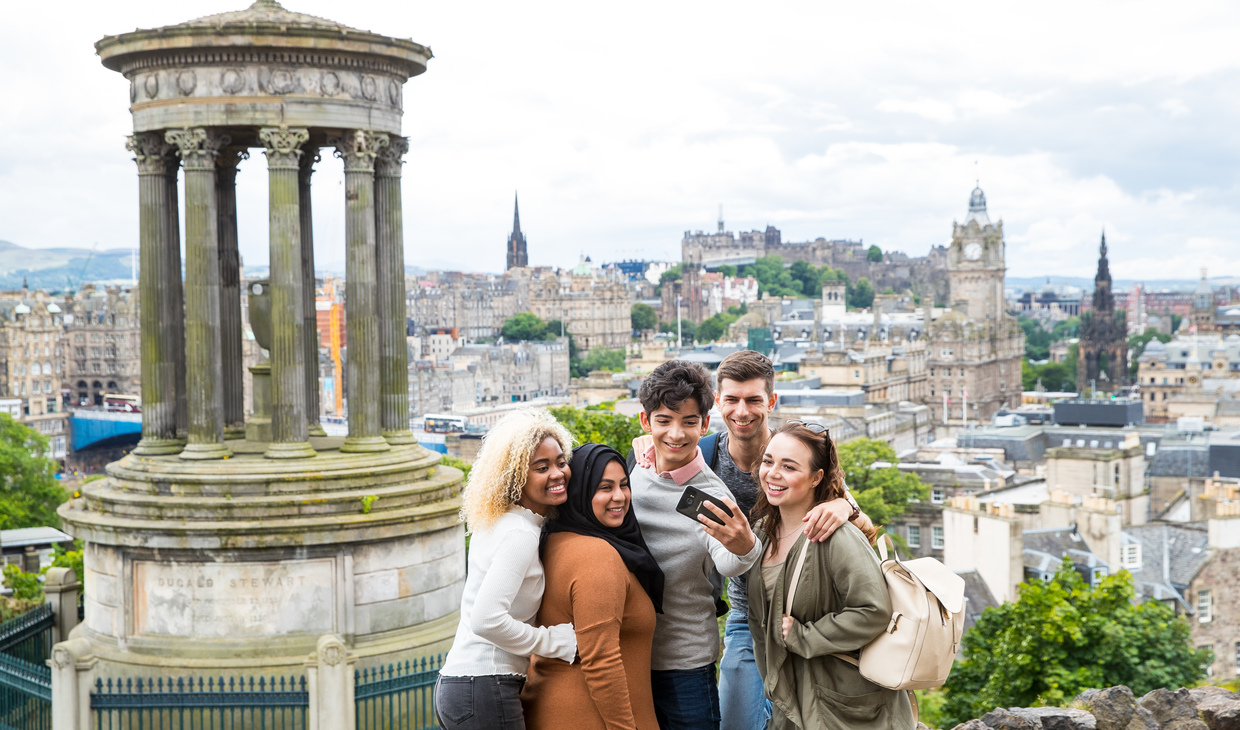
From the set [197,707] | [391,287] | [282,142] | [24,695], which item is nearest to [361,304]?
[391,287]

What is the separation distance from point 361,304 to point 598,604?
32.6 ft

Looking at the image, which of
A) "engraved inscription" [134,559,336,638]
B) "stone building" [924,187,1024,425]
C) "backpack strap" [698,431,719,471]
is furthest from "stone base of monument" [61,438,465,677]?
"stone building" [924,187,1024,425]

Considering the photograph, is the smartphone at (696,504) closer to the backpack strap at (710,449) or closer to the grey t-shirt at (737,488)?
the grey t-shirt at (737,488)

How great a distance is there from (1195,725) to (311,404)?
11.4 meters

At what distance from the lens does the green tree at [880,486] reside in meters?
59.1

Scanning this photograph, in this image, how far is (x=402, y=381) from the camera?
52.1 ft

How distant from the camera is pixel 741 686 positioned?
700 centimetres

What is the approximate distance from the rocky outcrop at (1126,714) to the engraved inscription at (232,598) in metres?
7.52

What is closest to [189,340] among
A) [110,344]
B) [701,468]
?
[701,468]

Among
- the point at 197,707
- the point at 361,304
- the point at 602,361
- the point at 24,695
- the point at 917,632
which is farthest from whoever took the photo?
the point at 602,361

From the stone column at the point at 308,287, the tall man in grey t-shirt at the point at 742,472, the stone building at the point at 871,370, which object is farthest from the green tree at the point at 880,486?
the tall man in grey t-shirt at the point at 742,472

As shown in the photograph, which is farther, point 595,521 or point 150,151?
point 150,151

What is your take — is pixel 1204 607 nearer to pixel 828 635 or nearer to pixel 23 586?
pixel 23 586

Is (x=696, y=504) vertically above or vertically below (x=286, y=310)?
below
